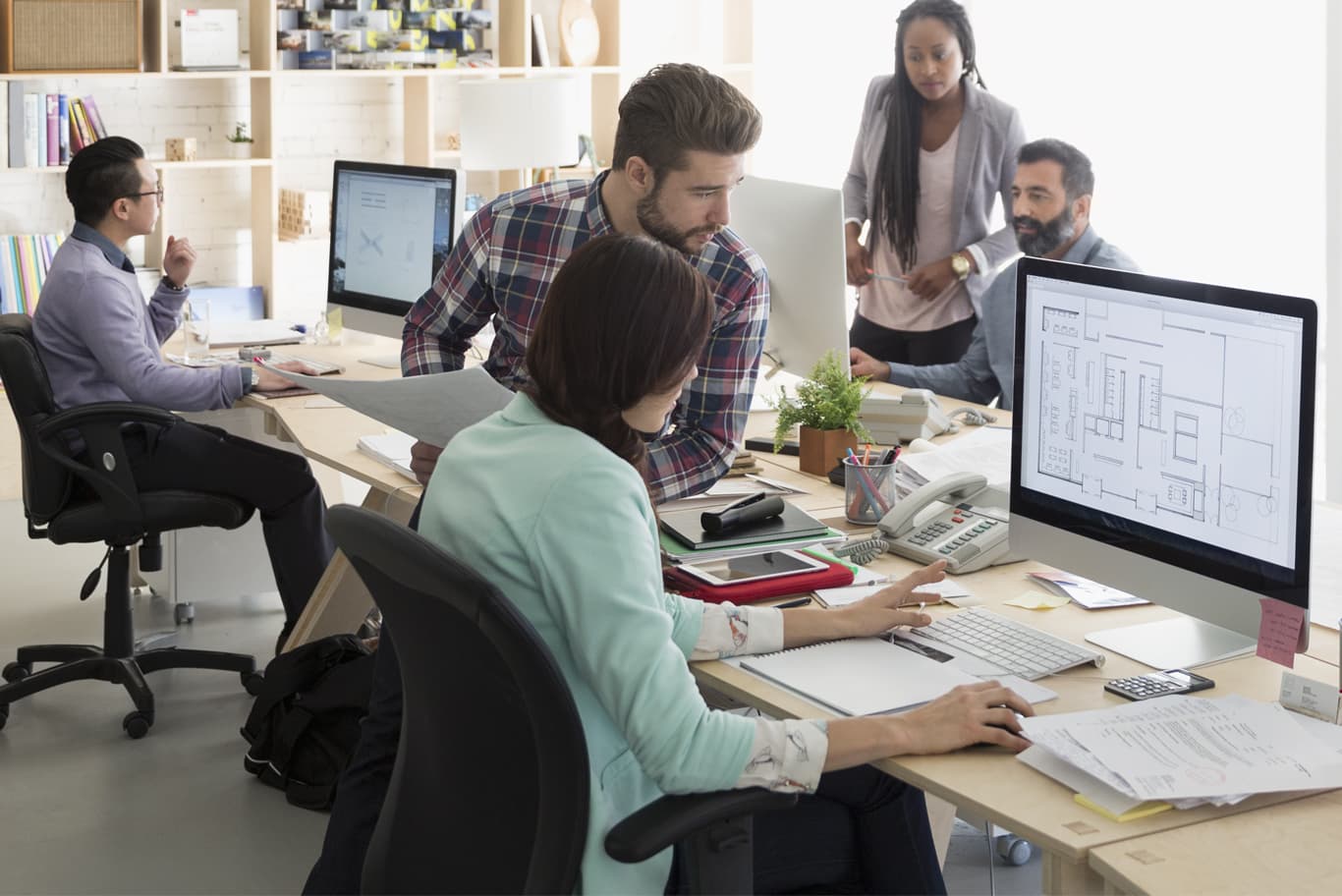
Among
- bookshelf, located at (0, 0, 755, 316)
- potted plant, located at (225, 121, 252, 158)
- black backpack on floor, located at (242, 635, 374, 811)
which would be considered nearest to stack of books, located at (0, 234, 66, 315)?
bookshelf, located at (0, 0, 755, 316)

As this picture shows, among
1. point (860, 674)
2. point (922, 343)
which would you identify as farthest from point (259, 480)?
point (860, 674)

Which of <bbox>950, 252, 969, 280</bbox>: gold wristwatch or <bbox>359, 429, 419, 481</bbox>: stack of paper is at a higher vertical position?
<bbox>950, 252, 969, 280</bbox>: gold wristwatch

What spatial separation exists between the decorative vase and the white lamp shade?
2.32m

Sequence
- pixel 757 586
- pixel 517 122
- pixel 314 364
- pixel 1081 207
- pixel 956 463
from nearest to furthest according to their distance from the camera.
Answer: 1. pixel 757 586
2. pixel 956 463
3. pixel 1081 207
4. pixel 314 364
5. pixel 517 122

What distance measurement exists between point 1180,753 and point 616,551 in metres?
0.62

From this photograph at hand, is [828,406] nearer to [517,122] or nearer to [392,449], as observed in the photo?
[392,449]

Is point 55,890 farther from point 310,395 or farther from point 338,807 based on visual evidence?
point 310,395

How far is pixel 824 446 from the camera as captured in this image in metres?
2.82

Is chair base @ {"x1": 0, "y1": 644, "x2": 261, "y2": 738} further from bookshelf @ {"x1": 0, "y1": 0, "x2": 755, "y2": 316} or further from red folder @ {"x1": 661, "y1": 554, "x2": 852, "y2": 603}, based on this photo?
bookshelf @ {"x1": 0, "y1": 0, "x2": 755, "y2": 316}

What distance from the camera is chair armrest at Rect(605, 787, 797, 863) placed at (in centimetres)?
143

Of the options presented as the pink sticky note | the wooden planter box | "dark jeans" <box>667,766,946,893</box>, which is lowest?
"dark jeans" <box>667,766,946,893</box>

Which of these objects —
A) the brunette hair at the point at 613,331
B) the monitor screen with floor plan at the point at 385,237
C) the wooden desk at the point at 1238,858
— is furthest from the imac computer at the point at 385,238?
the wooden desk at the point at 1238,858

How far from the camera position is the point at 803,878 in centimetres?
179

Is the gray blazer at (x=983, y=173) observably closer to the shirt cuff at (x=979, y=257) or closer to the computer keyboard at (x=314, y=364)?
the shirt cuff at (x=979, y=257)
